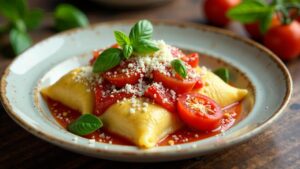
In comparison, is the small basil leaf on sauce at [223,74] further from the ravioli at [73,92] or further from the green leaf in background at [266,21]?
the ravioli at [73,92]

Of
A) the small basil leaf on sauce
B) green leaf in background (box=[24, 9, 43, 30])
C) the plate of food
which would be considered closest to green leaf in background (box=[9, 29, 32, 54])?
green leaf in background (box=[24, 9, 43, 30])

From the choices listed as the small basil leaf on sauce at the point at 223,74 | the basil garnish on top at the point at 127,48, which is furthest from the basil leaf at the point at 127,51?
the small basil leaf on sauce at the point at 223,74

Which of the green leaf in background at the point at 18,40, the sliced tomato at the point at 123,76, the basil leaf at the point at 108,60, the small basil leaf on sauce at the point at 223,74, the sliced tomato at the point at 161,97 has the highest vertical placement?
the basil leaf at the point at 108,60

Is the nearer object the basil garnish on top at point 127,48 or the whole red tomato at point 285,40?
the basil garnish on top at point 127,48

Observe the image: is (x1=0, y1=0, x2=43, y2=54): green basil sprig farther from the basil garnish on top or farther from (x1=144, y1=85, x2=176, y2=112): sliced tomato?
(x1=144, y1=85, x2=176, y2=112): sliced tomato

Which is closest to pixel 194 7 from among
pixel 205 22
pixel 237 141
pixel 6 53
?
pixel 205 22

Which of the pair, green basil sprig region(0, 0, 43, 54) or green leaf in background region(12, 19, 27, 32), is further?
green leaf in background region(12, 19, 27, 32)

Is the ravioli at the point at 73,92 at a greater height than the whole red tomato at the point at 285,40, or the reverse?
the whole red tomato at the point at 285,40

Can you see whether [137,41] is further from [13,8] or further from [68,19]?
[13,8]

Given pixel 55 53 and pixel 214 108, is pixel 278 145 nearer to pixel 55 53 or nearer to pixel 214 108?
pixel 214 108
